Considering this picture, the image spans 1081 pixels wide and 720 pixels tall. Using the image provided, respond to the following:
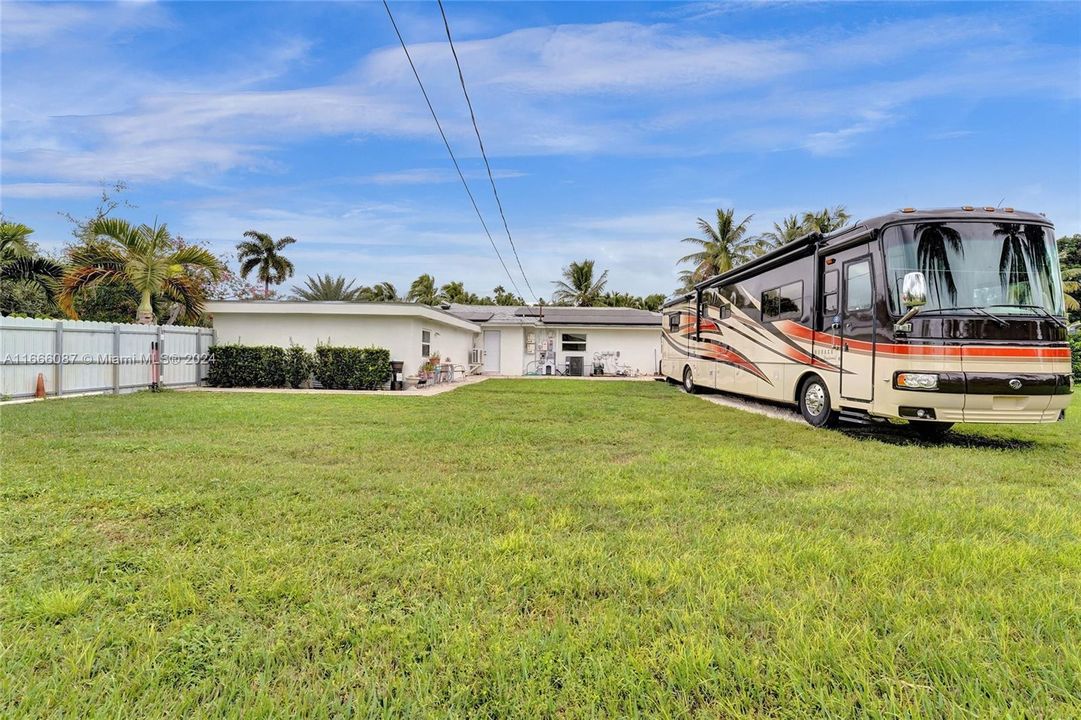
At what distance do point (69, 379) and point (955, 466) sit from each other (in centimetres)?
1533

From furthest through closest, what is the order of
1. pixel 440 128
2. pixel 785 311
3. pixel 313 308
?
pixel 313 308 < pixel 440 128 < pixel 785 311

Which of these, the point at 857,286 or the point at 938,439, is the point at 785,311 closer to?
the point at 857,286

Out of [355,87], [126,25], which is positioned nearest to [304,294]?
[355,87]

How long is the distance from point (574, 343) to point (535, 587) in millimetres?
21768

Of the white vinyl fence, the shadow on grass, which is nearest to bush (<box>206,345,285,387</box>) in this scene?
the white vinyl fence

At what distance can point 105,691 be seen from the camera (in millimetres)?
1667

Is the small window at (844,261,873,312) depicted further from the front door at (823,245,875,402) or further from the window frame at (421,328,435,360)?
the window frame at (421,328,435,360)

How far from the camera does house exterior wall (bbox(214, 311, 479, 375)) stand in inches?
619

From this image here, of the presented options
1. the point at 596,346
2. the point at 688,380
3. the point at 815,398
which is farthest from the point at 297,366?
the point at 596,346

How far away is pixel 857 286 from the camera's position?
6.87 metres

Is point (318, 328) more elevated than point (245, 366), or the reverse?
point (318, 328)

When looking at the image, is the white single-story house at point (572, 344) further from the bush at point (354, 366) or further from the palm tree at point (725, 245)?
the bush at point (354, 366)

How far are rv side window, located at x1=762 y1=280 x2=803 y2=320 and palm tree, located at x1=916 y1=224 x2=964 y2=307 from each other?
225cm

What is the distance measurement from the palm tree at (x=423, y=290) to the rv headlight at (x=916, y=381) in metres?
35.6
